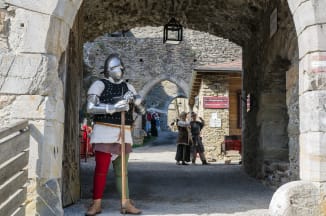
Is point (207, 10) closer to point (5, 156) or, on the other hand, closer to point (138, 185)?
point (138, 185)

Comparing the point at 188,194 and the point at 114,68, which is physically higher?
the point at 114,68

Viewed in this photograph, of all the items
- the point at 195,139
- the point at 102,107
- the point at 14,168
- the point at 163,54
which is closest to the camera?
the point at 14,168

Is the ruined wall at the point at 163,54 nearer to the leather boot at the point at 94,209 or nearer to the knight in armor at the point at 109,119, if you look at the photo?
the knight in armor at the point at 109,119

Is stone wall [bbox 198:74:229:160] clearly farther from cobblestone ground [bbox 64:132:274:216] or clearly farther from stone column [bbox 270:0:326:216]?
stone column [bbox 270:0:326:216]

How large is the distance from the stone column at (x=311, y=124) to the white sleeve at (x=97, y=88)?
171 centimetres

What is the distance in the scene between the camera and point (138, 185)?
6.41 m

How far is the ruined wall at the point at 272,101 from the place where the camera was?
5160 mm

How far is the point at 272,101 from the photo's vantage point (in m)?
6.65

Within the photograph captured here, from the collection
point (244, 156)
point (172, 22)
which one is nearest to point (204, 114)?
point (244, 156)

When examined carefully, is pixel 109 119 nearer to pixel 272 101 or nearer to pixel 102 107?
pixel 102 107

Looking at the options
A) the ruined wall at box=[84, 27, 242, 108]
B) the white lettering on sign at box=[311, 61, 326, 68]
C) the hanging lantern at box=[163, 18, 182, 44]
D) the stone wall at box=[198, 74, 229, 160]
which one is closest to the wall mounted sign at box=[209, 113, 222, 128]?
the stone wall at box=[198, 74, 229, 160]

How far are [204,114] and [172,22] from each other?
732 cm

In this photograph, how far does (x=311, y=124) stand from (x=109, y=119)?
66.5 inches

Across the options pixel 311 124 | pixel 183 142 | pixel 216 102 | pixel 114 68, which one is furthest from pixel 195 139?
pixel 311 124
